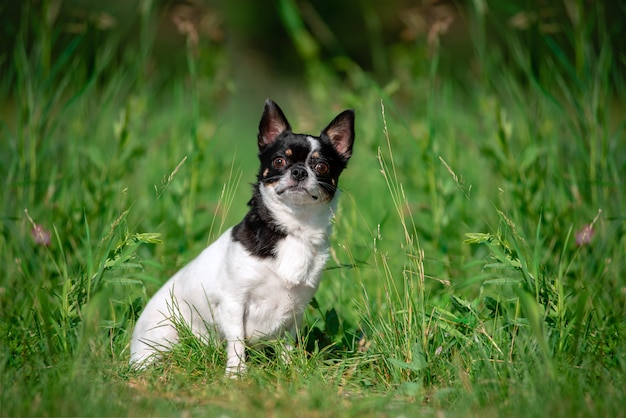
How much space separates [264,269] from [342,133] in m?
0.98

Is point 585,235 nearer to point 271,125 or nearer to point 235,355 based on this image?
point 271,125

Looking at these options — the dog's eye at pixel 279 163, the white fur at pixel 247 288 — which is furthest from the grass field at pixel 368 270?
the dog's eye at pixel 279 163

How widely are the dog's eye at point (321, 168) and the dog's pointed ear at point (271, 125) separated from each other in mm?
349

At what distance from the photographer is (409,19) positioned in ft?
18.1

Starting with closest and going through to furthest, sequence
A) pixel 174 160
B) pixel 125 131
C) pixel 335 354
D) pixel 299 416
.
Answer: pixel 299 416 < pixel 335 354 < pixel 125 131 < pixel 174 160

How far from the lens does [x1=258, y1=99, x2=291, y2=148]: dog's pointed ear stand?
3.92 meters

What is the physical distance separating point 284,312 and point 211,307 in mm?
379

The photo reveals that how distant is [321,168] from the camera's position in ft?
12.4

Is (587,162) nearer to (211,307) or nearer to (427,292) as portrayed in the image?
(427,292)

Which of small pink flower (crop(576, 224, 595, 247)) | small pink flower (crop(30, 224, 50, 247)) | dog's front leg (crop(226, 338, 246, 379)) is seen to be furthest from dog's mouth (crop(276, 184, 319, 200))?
small pink flower (crop(576, 224, 595, 247))

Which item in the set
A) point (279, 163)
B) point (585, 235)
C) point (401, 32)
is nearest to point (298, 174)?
point (279, 163)

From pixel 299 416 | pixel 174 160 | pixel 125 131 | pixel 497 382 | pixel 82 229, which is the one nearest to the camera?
pixel 299 416

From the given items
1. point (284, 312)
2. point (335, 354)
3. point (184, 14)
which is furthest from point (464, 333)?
point (184, 14)

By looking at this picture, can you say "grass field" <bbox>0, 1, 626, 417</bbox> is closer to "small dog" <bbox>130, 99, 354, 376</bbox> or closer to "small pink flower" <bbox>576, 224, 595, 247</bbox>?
"small pink flower" <bbox>576, 224, 595, 247</bbox>
